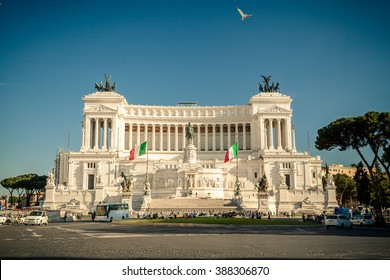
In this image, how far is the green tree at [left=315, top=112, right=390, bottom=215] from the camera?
45031 mm

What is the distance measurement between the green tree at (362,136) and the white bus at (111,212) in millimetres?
26157

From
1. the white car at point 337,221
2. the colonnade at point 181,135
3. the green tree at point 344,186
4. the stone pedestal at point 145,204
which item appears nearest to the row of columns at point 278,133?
the colonnade at point 181,135

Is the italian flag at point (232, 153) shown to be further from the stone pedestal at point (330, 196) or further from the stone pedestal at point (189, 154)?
the stone pedestal at point (330, 196)

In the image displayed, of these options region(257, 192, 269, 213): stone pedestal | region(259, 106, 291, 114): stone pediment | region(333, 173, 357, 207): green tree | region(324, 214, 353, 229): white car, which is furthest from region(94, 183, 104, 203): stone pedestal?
region(333, 173, 357, 207): green tree

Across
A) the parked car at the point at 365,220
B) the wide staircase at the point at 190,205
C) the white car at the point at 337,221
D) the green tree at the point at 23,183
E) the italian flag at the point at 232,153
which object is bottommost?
the parked car at the point at 365,220

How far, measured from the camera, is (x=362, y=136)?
47906mm

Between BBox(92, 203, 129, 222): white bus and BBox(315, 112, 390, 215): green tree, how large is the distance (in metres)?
26.2

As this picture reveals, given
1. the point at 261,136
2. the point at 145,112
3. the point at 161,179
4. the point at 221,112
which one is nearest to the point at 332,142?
the point at 161,179

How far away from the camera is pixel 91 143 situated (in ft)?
300

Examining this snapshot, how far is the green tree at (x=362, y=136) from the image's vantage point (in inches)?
1773

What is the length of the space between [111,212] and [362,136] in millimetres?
30597

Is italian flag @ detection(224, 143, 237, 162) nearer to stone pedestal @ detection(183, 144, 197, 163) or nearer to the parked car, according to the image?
stone pedestal @ detection(183, 144, 197, 163)

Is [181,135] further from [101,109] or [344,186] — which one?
[344,186]
